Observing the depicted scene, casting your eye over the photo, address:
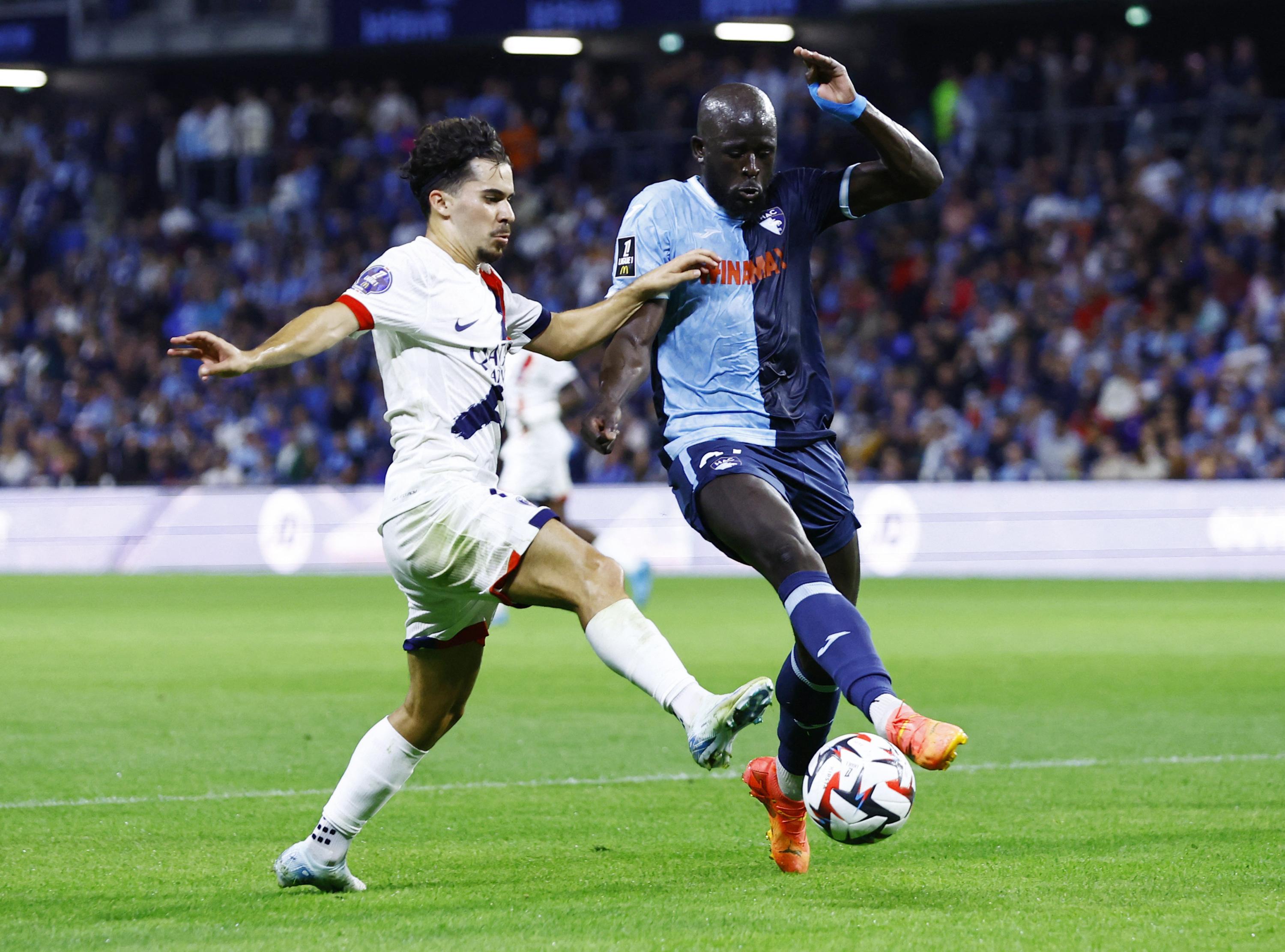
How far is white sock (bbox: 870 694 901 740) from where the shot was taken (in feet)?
13.8

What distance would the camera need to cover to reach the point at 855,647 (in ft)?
14.7

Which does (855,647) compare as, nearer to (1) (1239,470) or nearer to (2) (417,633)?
(2) (417,633)

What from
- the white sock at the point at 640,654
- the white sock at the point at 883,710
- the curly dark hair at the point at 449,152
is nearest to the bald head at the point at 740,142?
the curly dark hair at the point at 449,152

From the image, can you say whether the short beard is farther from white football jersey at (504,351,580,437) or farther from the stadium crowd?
the stadium crowd

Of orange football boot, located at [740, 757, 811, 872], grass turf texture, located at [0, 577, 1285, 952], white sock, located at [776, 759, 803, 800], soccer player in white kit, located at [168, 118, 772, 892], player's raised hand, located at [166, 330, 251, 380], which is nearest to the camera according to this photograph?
player's raised hand, located at [166, 330, 251, 380]

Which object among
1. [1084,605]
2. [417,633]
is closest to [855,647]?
[417,633]

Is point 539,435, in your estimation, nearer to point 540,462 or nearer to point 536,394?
point 540,462

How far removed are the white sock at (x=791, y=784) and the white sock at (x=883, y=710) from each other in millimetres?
1132

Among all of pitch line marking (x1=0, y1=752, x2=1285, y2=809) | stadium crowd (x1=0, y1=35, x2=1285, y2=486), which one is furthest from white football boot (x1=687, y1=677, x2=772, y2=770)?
stadium crowd (x1=0, y1=35, x2=1285, y2=486)

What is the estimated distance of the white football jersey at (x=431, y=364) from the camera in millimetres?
4812

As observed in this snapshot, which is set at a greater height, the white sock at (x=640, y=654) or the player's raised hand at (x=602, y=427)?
the player's raised hand at (x=602, y=427)

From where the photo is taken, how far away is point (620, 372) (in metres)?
5.14

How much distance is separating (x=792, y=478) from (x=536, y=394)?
9.61 meters

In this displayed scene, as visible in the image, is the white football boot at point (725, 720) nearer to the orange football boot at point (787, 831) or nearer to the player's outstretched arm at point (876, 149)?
the orange football boot at point (787, 831)
